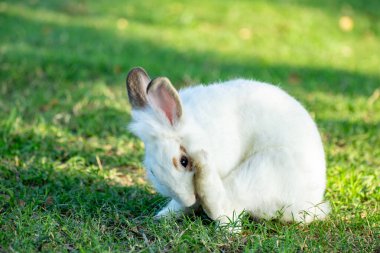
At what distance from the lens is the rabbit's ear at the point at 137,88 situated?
3.61 m

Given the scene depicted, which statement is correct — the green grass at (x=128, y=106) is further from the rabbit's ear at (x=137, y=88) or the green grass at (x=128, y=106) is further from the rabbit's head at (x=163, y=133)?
the rabbit's ear at (x=137, y=88)

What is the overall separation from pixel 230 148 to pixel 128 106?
130 inches

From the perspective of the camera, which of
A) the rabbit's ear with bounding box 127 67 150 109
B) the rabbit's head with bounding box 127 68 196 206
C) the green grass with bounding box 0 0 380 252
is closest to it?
the rabbit's head with bounding box 127 68 196 206

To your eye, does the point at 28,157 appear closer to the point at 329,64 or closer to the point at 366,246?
the point at 366,246

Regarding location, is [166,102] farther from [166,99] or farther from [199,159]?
[199,159]

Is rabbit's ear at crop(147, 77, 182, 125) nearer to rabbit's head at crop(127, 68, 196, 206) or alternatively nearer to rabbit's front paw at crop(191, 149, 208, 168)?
rabbit's head at crop(127, 68, 196, 206)

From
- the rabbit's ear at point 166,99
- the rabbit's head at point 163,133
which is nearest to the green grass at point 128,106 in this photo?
the rabbit's head at point 163,133

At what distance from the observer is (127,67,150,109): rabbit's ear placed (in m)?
3.61

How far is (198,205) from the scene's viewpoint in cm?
392

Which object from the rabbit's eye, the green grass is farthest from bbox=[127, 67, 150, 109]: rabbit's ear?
the green grass

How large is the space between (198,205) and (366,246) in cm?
101

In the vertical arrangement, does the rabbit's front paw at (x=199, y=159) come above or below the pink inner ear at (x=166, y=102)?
below

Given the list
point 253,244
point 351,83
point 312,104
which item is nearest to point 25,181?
point 253,244

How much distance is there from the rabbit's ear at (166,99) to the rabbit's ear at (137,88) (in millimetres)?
86
